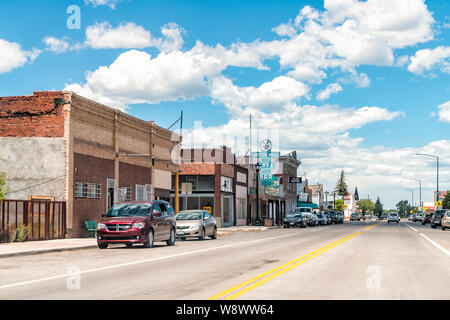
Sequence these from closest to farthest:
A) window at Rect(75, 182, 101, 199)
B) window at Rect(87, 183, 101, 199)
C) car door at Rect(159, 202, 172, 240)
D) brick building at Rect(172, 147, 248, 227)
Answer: car door at Rect(159, 202, 172, 240)
window at Rect(75, 182, 101, 199)
window at Rect(87, 183, 101, 199)
brick building at Rect(172, 147, 248, 227)

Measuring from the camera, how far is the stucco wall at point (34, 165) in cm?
2983

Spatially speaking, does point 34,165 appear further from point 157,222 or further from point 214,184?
point 214,184

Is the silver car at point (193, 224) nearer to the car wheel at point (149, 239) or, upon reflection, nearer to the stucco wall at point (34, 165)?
the stucco wall at point (34, 165)

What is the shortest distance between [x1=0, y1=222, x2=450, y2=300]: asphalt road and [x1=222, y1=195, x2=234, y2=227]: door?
124 feet

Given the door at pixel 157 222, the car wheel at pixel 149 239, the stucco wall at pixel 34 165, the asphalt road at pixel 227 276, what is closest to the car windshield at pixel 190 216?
the door at pixel 157 222

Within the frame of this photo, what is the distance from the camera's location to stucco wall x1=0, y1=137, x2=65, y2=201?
97.9 ft

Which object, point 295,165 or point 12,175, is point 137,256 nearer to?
point 12,175

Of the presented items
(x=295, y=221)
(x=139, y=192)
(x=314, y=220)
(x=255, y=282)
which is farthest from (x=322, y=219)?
(x=255, y=282)

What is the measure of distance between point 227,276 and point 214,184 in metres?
43.5

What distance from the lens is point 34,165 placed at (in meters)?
30.2

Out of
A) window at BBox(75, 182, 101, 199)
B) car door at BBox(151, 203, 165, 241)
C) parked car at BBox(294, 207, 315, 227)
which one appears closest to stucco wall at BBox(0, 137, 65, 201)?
window at BBox(75, 182, 101, 199)

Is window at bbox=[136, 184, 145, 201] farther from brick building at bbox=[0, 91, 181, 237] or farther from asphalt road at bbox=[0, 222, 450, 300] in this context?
asphalt road at bbox=[0, 222, 450, 300]
